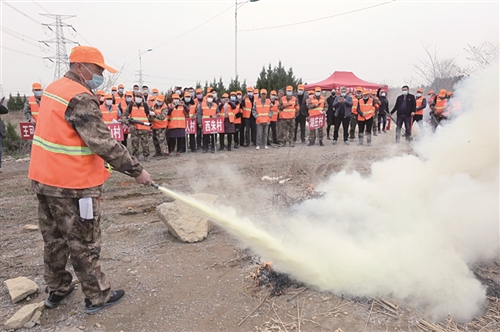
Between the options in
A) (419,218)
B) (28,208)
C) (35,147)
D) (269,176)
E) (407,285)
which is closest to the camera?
(35,147)

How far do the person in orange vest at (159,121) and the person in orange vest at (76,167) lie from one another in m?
8.14

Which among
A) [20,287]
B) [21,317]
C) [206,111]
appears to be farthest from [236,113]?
[21,317]

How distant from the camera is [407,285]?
3.47 metres

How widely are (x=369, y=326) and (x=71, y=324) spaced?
2.74 m

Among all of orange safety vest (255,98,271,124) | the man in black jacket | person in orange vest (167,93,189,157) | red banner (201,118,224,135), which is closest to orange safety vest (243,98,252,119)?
orange safety vest (255,98,271,124)

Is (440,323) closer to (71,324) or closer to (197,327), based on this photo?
(197,327)

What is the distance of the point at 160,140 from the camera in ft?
37.8

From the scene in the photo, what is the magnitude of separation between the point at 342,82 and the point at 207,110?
11872 millimetres

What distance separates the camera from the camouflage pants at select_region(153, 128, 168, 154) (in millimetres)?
11477

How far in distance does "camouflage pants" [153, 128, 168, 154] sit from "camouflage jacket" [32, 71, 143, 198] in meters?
8.48

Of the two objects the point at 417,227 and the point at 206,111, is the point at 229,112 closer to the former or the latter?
the point at 206,111

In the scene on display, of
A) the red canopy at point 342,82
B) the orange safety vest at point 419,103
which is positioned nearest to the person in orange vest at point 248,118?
the orange safety vest at point 419,103

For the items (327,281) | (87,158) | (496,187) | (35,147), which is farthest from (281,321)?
(496,187)

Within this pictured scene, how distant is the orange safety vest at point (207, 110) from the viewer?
1210 centimetres
